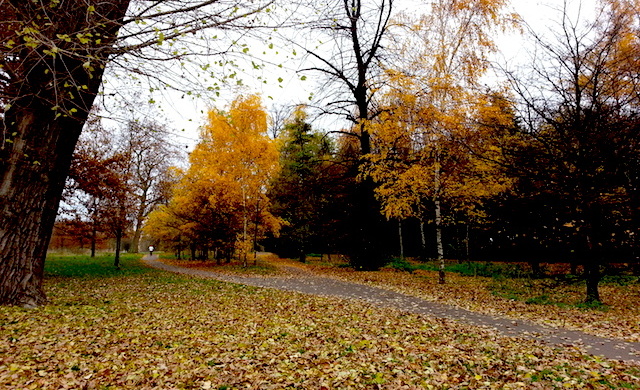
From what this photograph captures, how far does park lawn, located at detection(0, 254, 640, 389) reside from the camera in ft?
12.4

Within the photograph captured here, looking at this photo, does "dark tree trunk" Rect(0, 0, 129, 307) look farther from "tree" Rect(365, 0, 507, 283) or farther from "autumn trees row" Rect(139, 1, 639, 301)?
"tree" Rect(365, 0, 507, 283)

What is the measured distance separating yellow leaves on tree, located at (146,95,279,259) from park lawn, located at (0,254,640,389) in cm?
1030

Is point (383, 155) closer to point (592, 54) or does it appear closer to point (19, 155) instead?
Answer: point (592, 54)

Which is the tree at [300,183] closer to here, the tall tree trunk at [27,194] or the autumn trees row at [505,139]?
the autumn trees row at [505,139]

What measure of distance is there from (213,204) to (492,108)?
42.9ft

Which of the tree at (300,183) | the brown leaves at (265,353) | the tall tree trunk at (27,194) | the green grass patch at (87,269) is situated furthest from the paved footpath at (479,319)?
the tree at (300,183)

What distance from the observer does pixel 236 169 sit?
56.3 ft

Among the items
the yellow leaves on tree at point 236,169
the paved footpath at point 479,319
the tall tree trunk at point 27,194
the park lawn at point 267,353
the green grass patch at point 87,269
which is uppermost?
the yellow leaves on tree at point 236,169

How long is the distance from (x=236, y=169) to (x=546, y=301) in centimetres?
1336

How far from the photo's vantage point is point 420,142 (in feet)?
42.9

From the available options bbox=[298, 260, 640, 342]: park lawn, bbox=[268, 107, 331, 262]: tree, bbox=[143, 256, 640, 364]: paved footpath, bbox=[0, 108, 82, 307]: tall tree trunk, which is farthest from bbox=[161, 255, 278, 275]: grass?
bbox=[0, 108, 82, 307]: tall tree trunk

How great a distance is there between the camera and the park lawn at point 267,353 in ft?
12.4

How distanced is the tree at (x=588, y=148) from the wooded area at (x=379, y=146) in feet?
0.13

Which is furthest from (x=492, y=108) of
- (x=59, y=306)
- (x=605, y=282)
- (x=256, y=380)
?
(x=59, y=306)
